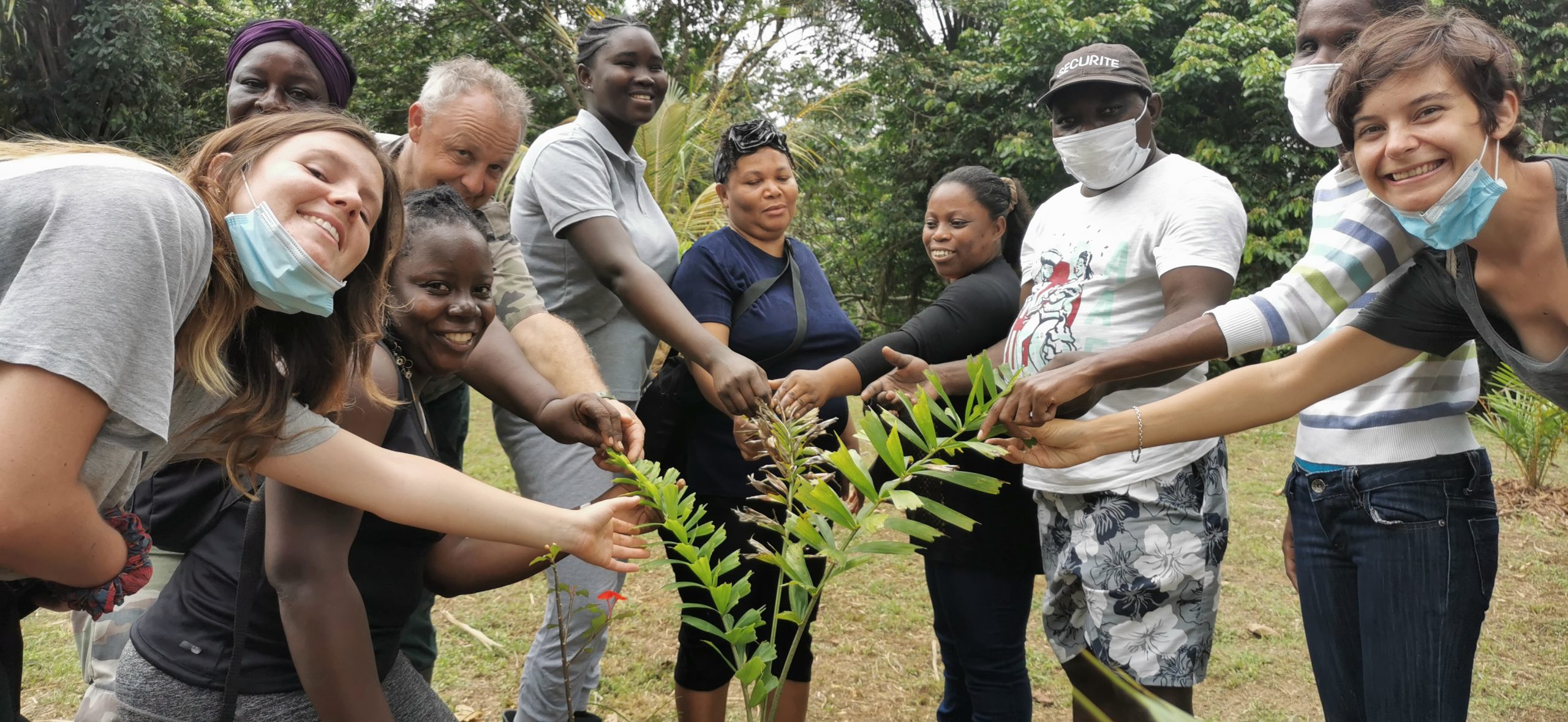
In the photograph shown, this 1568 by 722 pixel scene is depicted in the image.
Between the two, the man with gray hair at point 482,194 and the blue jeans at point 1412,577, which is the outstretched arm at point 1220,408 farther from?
the man with gray hair at point 482,194

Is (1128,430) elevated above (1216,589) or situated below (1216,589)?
above

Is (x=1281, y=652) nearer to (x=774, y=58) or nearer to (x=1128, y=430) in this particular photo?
(x=1128, y=430)

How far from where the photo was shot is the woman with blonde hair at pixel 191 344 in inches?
47.2

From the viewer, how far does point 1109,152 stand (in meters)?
2.70

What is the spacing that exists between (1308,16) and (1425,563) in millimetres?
1384

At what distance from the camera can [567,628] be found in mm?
2742

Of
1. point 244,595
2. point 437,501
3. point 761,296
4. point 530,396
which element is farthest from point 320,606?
point 761,296

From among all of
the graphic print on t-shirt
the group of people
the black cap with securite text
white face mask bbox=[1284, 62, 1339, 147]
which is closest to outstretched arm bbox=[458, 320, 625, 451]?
the group of people

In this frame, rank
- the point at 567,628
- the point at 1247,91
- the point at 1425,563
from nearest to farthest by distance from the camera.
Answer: the point at 1425,563
the point at 567,628
the point at 1247,91

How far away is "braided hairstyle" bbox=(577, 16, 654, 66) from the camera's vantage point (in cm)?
333

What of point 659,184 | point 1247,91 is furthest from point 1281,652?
point 1247,91

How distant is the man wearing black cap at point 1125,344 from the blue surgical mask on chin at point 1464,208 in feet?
1.93

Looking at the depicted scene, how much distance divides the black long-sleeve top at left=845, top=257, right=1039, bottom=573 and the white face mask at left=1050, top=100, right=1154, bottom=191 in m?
0.55

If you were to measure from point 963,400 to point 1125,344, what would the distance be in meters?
0.64
